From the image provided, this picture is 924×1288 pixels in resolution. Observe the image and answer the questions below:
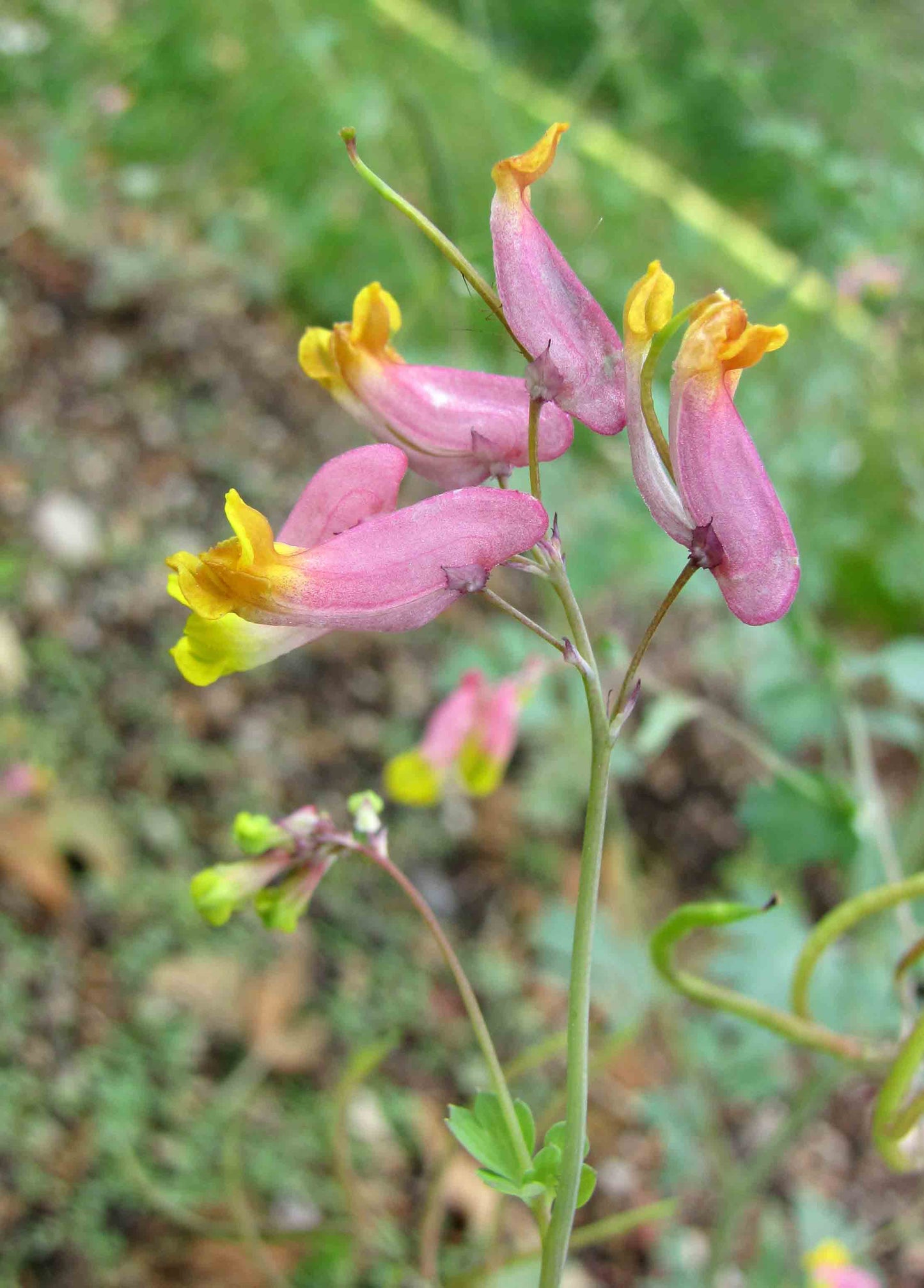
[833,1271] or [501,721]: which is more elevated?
[501,721]

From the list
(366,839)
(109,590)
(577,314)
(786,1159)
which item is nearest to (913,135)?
(577,314)

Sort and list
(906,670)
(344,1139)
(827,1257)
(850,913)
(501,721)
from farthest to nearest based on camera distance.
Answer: (906,670) → (827,1257) → (501,721) → (344,1139) → (850,913)

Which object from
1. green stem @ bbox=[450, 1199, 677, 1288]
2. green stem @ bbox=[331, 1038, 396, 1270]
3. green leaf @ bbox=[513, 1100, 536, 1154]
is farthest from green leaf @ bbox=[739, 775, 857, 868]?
green leaf @ bbox=[513, 1100, 536, 1154]

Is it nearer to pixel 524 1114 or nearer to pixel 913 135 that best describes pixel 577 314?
pixel 524 1114

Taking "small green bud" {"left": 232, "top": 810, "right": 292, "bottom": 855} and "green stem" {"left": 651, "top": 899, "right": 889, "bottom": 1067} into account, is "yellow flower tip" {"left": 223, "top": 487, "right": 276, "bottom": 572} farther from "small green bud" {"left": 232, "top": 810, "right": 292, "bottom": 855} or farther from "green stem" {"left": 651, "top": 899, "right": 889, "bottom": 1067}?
"green stem" {"left": 651, "top": 899, "right": 889, "bottom": 1067}

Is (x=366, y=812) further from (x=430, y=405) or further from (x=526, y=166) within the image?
(x=526, y=166)

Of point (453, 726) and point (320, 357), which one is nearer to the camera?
point (320, 357)

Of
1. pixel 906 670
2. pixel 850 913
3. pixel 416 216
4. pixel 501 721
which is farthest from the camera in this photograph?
pixel 906 670

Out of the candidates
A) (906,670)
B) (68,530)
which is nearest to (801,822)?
(906,670)
